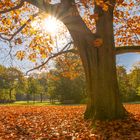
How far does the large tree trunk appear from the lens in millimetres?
10688

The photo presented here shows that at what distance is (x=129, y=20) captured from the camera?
1691cm

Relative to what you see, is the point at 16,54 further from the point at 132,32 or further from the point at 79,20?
the point at 132,32

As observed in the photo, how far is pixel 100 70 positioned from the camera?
428 inches

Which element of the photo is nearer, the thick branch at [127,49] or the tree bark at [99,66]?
the tree bark at [99,66]

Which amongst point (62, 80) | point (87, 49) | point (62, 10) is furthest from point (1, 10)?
point (62, 80)

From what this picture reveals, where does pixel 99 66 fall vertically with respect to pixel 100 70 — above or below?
above

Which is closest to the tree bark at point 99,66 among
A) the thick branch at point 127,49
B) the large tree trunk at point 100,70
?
the large tree trunk at point 100,70

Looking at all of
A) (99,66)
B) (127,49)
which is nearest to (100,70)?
(99,66)

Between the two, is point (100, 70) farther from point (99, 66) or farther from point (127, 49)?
point (127, 49)

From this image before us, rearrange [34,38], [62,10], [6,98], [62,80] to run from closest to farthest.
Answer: [62,10] → [34,38] → [62,80] → [6,98]

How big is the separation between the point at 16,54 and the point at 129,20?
703 centimetres

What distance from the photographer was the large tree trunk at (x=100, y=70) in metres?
10.7

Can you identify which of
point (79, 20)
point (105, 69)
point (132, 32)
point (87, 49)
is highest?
point (132, 32)

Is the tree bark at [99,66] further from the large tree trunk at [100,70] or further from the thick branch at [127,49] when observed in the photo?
the thick branch at [127,49]
